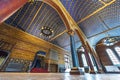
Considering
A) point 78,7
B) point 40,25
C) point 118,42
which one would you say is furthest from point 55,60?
point 118,42

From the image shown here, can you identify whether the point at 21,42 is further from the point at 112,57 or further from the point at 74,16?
the point at 112,57

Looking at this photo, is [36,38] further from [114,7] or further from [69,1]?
[114,7]

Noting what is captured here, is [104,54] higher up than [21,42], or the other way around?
[104,54]

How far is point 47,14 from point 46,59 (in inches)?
163

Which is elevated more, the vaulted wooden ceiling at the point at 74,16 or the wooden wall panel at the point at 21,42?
the vaulted wooden ceiling at the point at 74,16

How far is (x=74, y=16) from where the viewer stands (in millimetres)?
5980

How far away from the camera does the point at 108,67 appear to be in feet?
33.1

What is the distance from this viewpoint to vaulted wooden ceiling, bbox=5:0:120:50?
4.96 m

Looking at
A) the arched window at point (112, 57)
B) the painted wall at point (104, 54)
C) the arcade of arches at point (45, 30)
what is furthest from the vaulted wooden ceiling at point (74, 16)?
the arched window at point (112, 57)

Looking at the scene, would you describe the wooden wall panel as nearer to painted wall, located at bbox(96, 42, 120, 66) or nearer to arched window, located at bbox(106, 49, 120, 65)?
painted wall, located at bbox(96, 42, 120, 66)

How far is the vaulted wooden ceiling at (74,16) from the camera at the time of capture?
4.96 meters

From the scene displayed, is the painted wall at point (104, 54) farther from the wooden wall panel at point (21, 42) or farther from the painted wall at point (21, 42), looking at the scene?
the wooden wall panel at point (21, 42)

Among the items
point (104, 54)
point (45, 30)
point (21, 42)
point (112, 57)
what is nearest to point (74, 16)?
point (45, 30)

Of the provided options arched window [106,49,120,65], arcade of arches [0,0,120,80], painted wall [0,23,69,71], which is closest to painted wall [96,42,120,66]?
arched window [106,49,120,65]
